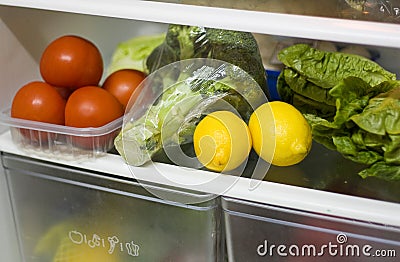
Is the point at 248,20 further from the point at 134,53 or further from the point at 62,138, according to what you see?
the point at 134,53

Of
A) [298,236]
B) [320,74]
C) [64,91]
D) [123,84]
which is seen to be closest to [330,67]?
[320,74]

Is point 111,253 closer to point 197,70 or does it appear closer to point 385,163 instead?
point 197,70

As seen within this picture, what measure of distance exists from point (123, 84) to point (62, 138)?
0.54 ft

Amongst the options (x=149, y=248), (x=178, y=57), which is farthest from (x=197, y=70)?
(x=149, y=248)

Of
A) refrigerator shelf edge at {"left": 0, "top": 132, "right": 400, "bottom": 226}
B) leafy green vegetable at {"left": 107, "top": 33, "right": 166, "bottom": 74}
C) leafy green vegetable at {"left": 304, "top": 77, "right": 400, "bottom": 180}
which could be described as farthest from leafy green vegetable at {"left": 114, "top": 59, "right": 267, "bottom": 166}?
leafy green vegetable at {"left": 107, "top": 33, "right": 166, "bottom": 74}

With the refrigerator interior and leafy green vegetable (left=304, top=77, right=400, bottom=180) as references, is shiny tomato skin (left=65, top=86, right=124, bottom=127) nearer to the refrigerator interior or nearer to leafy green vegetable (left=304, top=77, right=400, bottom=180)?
the refrigerator interior

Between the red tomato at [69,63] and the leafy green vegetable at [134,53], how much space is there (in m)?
0.20

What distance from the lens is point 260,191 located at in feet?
3.06

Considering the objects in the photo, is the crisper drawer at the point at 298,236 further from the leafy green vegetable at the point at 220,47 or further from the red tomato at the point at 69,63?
the red tomato at the point at 69,63

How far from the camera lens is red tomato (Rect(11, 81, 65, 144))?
105 centimetres

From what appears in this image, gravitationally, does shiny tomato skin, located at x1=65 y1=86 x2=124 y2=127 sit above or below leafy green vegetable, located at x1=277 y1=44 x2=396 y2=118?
below

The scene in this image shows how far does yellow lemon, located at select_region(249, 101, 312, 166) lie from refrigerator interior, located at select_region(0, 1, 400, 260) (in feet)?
0.16

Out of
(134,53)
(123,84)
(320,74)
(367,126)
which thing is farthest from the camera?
(134,53)

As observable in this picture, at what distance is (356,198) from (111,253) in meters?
0.45
